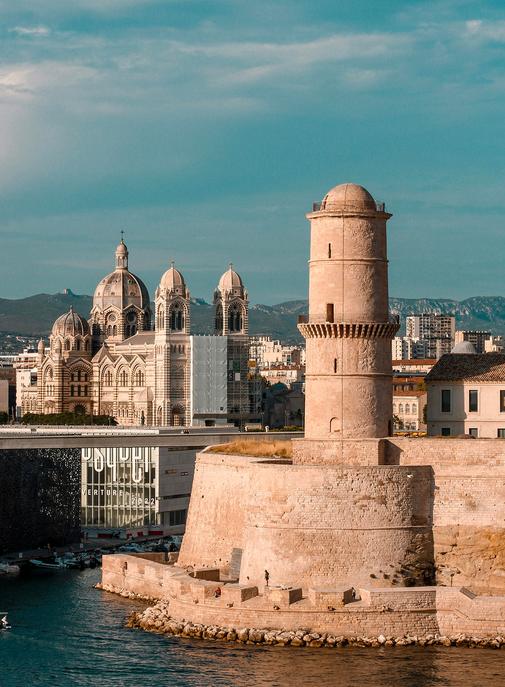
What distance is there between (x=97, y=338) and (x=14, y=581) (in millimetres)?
101495

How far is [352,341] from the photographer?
165 feet

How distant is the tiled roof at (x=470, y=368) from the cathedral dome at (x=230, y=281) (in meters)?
90.4

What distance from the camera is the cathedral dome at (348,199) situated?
163 ft

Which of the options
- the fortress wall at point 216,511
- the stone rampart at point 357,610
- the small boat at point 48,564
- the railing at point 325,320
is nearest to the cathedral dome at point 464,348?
the fortress wall at point 216,511

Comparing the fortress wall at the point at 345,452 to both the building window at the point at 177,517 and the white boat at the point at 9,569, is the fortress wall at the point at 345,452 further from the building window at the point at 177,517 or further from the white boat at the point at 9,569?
the building window at the point at 177,517

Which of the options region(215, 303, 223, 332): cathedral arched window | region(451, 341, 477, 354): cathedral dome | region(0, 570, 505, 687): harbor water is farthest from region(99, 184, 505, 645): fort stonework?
region(215, 303, 223, 332): cathedral arched window

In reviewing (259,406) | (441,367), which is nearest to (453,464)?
(441,367)

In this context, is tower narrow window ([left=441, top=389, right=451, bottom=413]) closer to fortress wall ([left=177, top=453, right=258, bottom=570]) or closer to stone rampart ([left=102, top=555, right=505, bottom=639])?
fortress wall ([left=177, top=453, right=258, bottom=570])

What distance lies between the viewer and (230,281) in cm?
14825

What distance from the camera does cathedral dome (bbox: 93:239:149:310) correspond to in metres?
160

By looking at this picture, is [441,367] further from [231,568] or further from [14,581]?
[14,581]

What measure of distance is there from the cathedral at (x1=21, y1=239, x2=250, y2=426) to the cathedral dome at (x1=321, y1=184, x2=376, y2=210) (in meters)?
91.6

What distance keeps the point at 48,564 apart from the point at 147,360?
8525 cm

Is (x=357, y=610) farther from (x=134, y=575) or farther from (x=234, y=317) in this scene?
(x=234, y=317)
